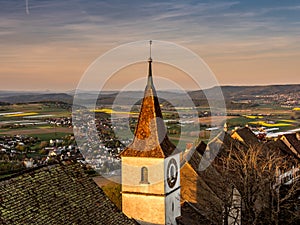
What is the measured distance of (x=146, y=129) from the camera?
73.0ft

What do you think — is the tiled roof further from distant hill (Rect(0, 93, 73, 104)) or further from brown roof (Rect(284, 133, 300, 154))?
brown roof (Rect(284, 133, 300, 154))

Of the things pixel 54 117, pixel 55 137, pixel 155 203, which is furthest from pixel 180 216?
pixel 54 117

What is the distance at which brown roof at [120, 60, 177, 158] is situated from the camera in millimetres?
22125

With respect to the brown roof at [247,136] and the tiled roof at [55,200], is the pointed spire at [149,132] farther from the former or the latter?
the brown roof at [247,136]

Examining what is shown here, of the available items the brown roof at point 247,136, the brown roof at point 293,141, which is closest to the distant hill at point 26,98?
the brown roof at point 247,136

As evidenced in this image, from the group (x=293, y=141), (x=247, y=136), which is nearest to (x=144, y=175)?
(x=247, y=136)

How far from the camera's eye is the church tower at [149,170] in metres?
21.9

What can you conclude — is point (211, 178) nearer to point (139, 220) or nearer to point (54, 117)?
point (139, 220)

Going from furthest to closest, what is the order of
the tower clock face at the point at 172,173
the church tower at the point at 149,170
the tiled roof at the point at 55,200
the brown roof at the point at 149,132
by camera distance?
the tower clock face at the point at 172,173, the brown roof at the point at 149,132, the church tower at the point at 149,170, the tiled roof at the point at 55,200

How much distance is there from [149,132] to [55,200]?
9.02 m

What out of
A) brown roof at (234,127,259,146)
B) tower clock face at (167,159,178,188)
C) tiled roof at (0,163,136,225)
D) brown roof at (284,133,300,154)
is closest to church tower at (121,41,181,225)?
tower clock face at (167,159,178,188)

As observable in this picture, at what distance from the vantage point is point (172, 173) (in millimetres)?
22969

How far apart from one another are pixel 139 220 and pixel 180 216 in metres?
2.55

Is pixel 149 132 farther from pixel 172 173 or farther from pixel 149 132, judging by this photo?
pixel 172 173
